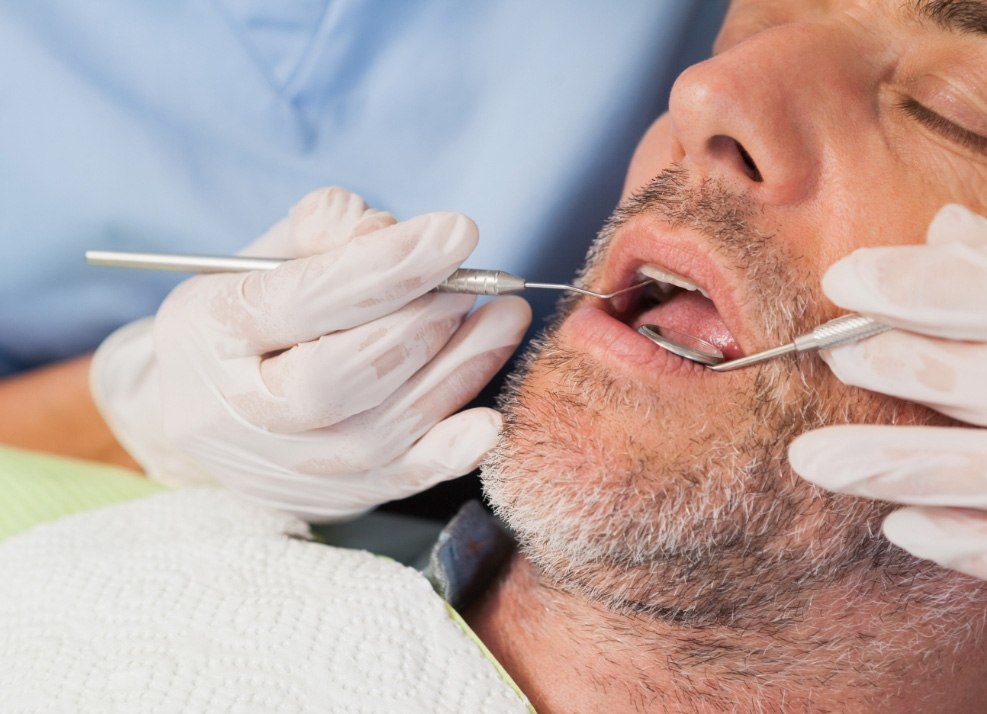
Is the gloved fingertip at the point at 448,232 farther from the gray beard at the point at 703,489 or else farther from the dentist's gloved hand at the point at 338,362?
the gray beard at the point at 703,489

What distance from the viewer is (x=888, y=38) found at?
3.12 feet

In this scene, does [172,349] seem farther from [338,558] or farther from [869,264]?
[869,264]

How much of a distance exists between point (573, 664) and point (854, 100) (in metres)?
0.70

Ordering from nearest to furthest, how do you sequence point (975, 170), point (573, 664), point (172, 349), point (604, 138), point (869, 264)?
point (869, 264) → point (975, 170) → point (573, 664) → point (172, 349) → point (604, 138)

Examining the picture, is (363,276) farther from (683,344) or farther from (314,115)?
(314,115)

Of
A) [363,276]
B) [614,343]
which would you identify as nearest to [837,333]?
[614,343]

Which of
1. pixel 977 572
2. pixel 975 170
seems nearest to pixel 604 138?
pixel 975 170

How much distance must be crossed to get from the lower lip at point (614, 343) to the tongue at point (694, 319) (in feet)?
0.19

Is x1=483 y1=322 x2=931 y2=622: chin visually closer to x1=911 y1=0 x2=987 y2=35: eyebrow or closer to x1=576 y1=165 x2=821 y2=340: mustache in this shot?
x1=576 y1=165 x2=821 y2=340: mustache

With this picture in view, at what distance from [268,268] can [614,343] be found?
42cm

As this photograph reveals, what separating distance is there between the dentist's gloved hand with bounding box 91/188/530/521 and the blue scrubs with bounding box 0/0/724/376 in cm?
37

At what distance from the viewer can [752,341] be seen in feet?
2.90

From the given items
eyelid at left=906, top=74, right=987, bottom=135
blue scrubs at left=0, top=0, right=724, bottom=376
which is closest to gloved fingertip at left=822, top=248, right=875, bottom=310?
eyelid at left=906, top=74, right=987, bottom=135

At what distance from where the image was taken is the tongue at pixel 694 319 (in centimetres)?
97
